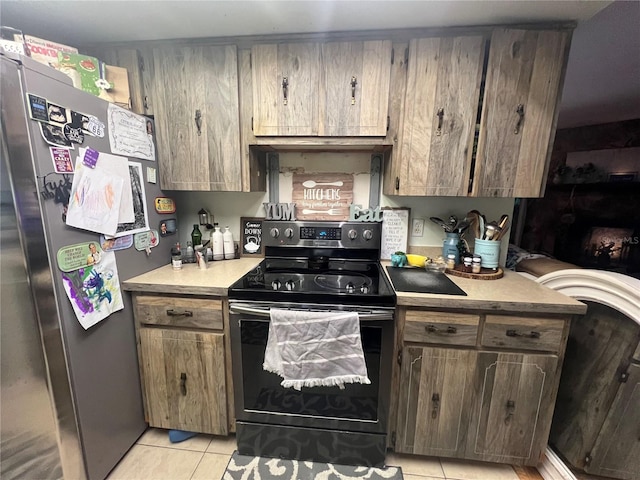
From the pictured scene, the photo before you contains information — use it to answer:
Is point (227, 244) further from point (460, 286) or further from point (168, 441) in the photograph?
point (460, 286)

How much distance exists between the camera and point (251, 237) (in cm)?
182

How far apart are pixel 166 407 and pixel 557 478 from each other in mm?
2035

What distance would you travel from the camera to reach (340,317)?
116 centimetres

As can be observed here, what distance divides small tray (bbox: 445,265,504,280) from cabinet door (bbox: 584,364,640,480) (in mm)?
640

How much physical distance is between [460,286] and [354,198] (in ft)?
2.74

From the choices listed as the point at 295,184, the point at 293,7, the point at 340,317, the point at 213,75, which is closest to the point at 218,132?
the point at 213,75

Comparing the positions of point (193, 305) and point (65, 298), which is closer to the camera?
point (65, 298)

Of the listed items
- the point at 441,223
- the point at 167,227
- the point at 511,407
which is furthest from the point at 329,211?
the point at 511,407

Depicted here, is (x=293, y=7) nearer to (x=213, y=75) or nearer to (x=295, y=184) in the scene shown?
(x=213, y=75)

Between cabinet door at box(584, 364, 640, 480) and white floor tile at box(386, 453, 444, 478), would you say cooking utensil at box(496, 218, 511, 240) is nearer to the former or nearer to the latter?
cabinet door at box(584, 364, 640, 480)

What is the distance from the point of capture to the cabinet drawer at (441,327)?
1.18 meters

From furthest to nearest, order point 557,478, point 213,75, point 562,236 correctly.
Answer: point 562,236 → point 213,75 → point 557,478

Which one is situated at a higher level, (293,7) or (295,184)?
(293,7)

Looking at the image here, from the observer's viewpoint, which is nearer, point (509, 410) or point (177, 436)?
point (509, 410)
